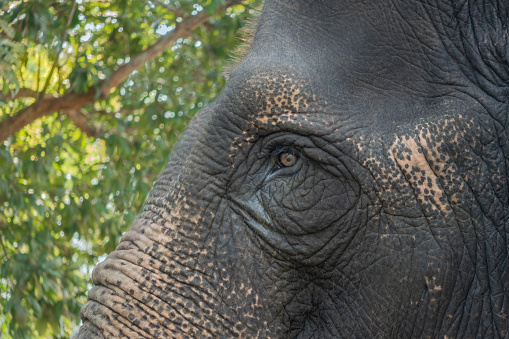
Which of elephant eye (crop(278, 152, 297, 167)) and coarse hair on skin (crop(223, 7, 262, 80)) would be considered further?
→ coarse hair on skin (crop(223, 7, 262, 80))

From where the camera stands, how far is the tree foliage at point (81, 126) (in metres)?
3.63

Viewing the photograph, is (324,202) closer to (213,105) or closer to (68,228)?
(213,105)

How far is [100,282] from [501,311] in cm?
109

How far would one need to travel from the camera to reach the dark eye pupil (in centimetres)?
176

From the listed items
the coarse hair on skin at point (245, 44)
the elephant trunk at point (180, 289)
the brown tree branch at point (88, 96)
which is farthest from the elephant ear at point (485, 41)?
the brown tree branch at point (88, 96)

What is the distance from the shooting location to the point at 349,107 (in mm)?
1782

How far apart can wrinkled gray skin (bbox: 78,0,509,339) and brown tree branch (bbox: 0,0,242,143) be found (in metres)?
2.60

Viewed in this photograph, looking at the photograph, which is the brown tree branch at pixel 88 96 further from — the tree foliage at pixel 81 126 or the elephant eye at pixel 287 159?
the elephant eye at pixel 287 159

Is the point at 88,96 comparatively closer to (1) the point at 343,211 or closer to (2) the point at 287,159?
(2) the point at 287,159

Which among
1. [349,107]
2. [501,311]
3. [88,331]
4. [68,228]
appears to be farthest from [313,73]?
[68,228]


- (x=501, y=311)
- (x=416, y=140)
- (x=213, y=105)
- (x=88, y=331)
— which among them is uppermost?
(x=213, y=105)

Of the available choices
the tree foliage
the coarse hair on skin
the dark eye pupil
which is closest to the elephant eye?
the dark eye pupil

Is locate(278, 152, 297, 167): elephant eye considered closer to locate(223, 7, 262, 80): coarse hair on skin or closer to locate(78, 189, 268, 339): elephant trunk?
locate(78, 189, 268, 339): elephant trunk

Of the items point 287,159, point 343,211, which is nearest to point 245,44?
point 287,159
